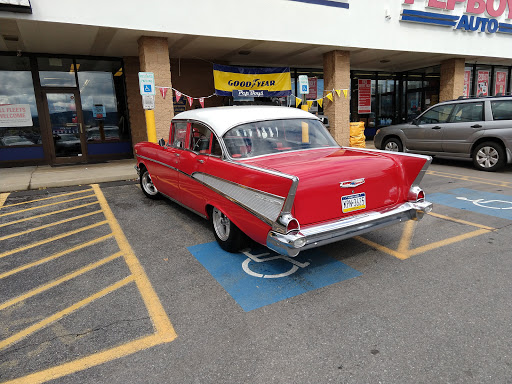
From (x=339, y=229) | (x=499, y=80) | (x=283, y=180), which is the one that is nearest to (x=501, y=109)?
(x=339, y=229)

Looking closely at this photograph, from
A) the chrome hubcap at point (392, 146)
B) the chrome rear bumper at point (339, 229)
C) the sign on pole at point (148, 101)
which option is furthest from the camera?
the chrome hubcap at point (392, 146)

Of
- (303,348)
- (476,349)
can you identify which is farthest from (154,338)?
(476,349)

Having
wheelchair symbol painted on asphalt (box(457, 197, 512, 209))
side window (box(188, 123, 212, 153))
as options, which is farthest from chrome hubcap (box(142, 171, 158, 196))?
wheelchair symbol painted on asphalt (box(457, 197, 512, 209))

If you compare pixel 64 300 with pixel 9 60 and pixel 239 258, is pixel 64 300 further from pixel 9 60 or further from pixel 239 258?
pixel 9 60

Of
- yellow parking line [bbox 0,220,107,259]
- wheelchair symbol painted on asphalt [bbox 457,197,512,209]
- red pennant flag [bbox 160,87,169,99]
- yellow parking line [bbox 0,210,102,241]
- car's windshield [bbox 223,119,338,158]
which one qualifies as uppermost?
red pennant flag [bbox 160,87,169,99]

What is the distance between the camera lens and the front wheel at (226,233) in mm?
4107

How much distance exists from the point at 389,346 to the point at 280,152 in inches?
99.8

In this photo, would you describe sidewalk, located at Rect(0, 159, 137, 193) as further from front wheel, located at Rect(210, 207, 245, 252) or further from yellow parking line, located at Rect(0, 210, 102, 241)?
front wheel, located at Rect(210, 207, 245, 252)

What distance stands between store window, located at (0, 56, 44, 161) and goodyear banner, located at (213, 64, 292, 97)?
19.8 feet

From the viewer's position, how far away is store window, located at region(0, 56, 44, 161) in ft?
36.0

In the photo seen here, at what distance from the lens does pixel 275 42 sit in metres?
10.5

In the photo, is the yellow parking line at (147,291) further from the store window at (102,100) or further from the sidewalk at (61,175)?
the store window at (102,100)

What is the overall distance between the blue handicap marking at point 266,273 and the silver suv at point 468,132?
705 centimetres

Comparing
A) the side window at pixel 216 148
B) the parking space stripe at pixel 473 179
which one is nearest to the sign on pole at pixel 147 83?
the side window at pixel 216 148
